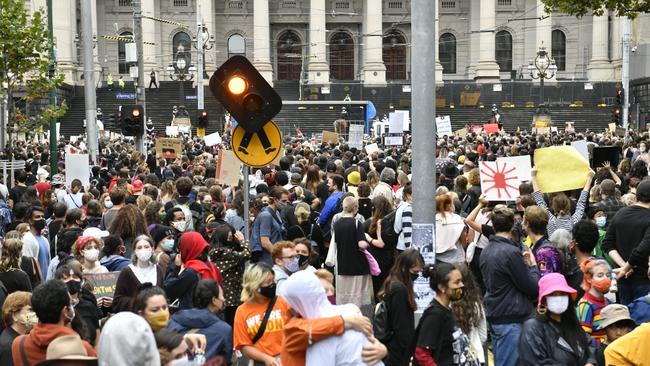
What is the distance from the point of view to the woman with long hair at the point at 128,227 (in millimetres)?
11086

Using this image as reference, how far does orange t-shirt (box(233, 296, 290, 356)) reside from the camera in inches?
290

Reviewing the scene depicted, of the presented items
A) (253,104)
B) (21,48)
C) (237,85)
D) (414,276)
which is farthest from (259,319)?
(21,48)

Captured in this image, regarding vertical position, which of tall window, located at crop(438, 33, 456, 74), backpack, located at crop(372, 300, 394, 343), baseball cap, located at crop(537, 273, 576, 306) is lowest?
backpack, located at crop(372, 300, 394, 343)

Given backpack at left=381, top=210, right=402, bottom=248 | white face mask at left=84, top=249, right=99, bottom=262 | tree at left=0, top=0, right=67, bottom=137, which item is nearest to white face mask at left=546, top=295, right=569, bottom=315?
white face mask at left=84, top=249, right=99, bottom=262

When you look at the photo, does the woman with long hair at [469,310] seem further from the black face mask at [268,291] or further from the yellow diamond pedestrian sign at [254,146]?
the yellow diamond pedestrian sign at [254,146]

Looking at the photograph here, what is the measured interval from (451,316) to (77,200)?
10.4m

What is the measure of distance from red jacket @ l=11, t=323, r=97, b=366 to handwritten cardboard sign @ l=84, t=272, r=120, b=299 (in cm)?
257

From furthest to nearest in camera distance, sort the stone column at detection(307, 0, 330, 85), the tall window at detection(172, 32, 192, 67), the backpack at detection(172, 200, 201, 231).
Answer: the tall window at detection(172, 32, 192, 67) → the stone column at detection(307, 0, 330, 85) → the backpack at detection(172, 200, 201, 231)

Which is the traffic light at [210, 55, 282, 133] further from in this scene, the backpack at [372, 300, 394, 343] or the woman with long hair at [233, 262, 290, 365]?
the backpack at [372, 300, 394, 343]

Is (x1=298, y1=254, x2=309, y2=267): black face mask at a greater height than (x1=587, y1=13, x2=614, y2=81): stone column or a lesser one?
lesser

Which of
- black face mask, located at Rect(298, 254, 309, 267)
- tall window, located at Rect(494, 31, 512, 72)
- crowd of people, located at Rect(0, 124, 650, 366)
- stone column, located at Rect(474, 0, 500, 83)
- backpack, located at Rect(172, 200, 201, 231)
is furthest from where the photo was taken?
tall window, located at Rect(494, 31, 512, 72)

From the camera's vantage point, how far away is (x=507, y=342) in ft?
28.9

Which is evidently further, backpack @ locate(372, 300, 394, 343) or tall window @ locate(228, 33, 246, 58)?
tall window @ locate(228, 33, 246, 58)

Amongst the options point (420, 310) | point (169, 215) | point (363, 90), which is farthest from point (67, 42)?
point (420, 310)
